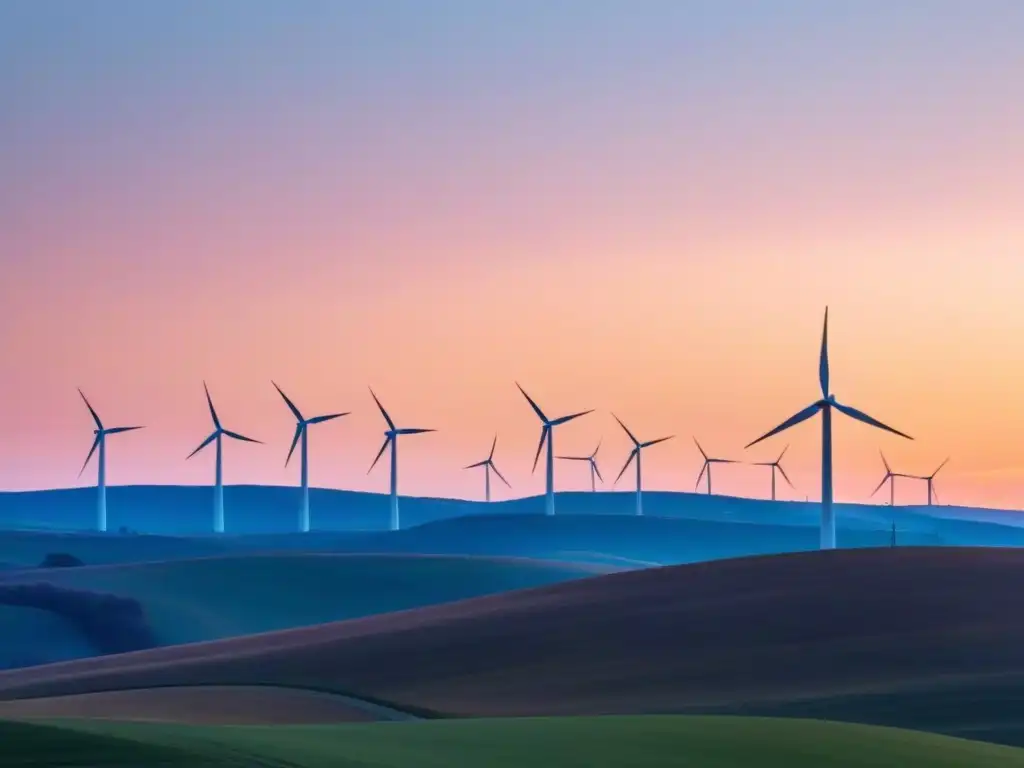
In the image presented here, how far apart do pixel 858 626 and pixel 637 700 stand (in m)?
12.1

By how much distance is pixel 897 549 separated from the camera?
70875 mm

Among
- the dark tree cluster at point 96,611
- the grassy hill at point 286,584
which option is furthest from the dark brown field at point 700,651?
the grassy hill at point 286,584

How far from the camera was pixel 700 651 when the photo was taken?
51844mm

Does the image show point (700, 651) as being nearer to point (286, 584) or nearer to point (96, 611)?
point (96, 611)

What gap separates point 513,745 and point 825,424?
64.9 metres

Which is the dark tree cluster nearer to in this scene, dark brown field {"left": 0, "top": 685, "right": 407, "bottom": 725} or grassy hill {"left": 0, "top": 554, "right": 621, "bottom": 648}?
grassy hill {"left": 0, "top": 554, "right": 621, "bottom": 648}

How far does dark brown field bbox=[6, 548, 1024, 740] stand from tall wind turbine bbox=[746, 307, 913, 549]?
16.1 m

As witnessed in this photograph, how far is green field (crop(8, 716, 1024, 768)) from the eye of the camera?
19359 millimetres

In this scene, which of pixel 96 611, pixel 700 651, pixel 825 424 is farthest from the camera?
pixel 96 611

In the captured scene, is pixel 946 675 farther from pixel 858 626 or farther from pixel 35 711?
pixel 35 711

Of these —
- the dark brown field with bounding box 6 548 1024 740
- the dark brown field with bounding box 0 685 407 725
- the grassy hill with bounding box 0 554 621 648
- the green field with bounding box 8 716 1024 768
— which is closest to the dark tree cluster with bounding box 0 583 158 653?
the grassy hill with bounding box 0 554 621 648

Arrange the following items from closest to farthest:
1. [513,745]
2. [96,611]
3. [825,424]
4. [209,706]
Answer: [513,745], [209,706], [825,424], [96,611]

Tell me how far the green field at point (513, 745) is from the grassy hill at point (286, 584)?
251 ft

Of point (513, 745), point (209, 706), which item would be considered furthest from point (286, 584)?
point (513, 745)
